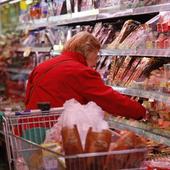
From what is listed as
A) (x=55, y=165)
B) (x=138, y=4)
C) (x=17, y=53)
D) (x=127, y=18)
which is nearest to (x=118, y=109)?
(x=138, y=4)

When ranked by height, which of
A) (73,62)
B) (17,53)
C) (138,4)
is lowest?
(17,53)

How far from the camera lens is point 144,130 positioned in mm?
3859

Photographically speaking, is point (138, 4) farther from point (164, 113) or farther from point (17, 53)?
point (17, 53)

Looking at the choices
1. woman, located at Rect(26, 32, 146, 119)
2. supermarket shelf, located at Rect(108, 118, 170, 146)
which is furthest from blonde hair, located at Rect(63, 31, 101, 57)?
supermarket shelf, located at Rect(108, 118, 170, 146)

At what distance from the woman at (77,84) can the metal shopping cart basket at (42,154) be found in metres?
0.70

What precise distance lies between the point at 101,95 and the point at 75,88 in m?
0.19

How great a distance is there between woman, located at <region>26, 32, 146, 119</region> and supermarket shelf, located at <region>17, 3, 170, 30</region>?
49 centimetres

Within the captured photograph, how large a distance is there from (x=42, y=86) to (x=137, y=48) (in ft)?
2.84

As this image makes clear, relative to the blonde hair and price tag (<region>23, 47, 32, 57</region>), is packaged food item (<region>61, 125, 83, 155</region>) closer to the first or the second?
the blonde hair

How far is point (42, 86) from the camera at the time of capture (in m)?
3.51

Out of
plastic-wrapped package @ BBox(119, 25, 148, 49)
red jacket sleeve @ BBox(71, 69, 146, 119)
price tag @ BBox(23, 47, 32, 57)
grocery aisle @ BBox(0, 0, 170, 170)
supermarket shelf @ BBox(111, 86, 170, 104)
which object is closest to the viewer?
grocery aisle @ BBox(0, 0, 170, 170)

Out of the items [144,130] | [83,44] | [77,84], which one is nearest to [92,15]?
[83,44]

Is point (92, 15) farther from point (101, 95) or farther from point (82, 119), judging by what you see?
point (82, 119)

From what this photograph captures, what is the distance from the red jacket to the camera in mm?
3361
